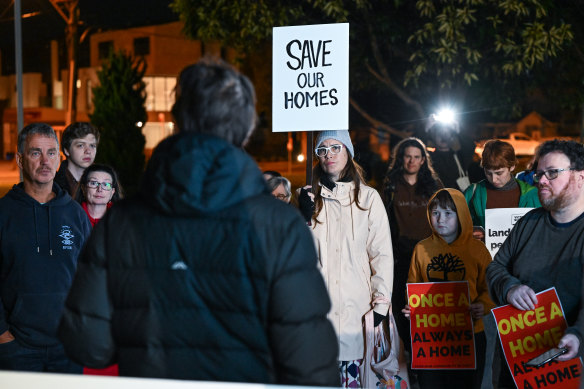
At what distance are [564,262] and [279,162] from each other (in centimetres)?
4704

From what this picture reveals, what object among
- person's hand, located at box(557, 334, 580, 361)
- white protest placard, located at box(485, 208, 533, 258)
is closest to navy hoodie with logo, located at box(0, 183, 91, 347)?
person's hand, located at box(557, 334, 580, 361)

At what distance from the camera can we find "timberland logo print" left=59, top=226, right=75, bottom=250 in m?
3.87

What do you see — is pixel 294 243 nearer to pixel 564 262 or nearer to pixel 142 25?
pixel 564 262

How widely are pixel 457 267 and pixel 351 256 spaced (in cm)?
89

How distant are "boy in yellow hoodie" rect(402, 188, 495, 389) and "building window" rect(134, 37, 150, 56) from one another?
47774 millimetres

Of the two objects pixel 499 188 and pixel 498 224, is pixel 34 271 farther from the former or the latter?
pixel 499 188

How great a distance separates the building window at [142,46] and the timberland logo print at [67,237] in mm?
48303

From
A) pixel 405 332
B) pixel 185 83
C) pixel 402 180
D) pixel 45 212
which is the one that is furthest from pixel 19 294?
pixel 402 180

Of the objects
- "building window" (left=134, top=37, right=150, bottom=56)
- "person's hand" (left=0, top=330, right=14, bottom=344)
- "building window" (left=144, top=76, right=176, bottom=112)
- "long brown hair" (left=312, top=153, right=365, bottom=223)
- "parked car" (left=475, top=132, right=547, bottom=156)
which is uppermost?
"building window" (left=134, top=37, right=150, bottom=56)

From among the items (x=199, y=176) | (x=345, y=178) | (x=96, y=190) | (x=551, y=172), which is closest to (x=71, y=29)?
(x=96, y=190)

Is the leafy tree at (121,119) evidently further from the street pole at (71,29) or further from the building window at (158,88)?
the building window at (158,88)

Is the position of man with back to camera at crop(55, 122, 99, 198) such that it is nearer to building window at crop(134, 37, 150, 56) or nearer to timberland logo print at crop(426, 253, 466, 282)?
timberland logo print at crop(426, 253, 466, 282)

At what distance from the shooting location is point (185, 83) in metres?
2.07

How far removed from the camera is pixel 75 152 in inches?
211
